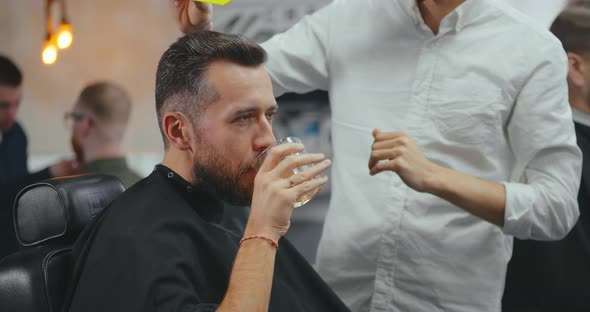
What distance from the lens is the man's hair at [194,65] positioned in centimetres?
150

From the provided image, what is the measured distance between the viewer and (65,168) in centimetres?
337

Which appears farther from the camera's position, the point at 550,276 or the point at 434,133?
the point at 550,276

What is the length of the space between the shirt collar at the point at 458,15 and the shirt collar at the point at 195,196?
2.66 feet

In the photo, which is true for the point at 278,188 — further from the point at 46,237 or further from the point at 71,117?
the point at 71,117

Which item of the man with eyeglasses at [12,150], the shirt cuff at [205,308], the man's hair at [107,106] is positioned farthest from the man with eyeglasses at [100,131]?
the shirt cuff at [205,308]

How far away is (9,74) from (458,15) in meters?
2.52

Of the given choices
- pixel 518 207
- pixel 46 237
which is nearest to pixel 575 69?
pixel 518 207

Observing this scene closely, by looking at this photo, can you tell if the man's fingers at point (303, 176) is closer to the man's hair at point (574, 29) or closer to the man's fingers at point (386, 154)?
the man's fingers at point (386, 154)

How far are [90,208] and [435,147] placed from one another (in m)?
0.94

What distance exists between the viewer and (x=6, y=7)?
157 inches

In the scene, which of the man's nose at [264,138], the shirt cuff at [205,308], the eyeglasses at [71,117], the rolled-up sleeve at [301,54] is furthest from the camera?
the eyeglasses at [71,117]

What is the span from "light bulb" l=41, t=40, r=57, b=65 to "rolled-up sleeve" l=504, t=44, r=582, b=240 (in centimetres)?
310

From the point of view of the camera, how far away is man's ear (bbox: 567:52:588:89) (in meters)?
2.47

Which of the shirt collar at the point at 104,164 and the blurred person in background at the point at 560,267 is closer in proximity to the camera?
the blurred person in background at the point at 560,267
